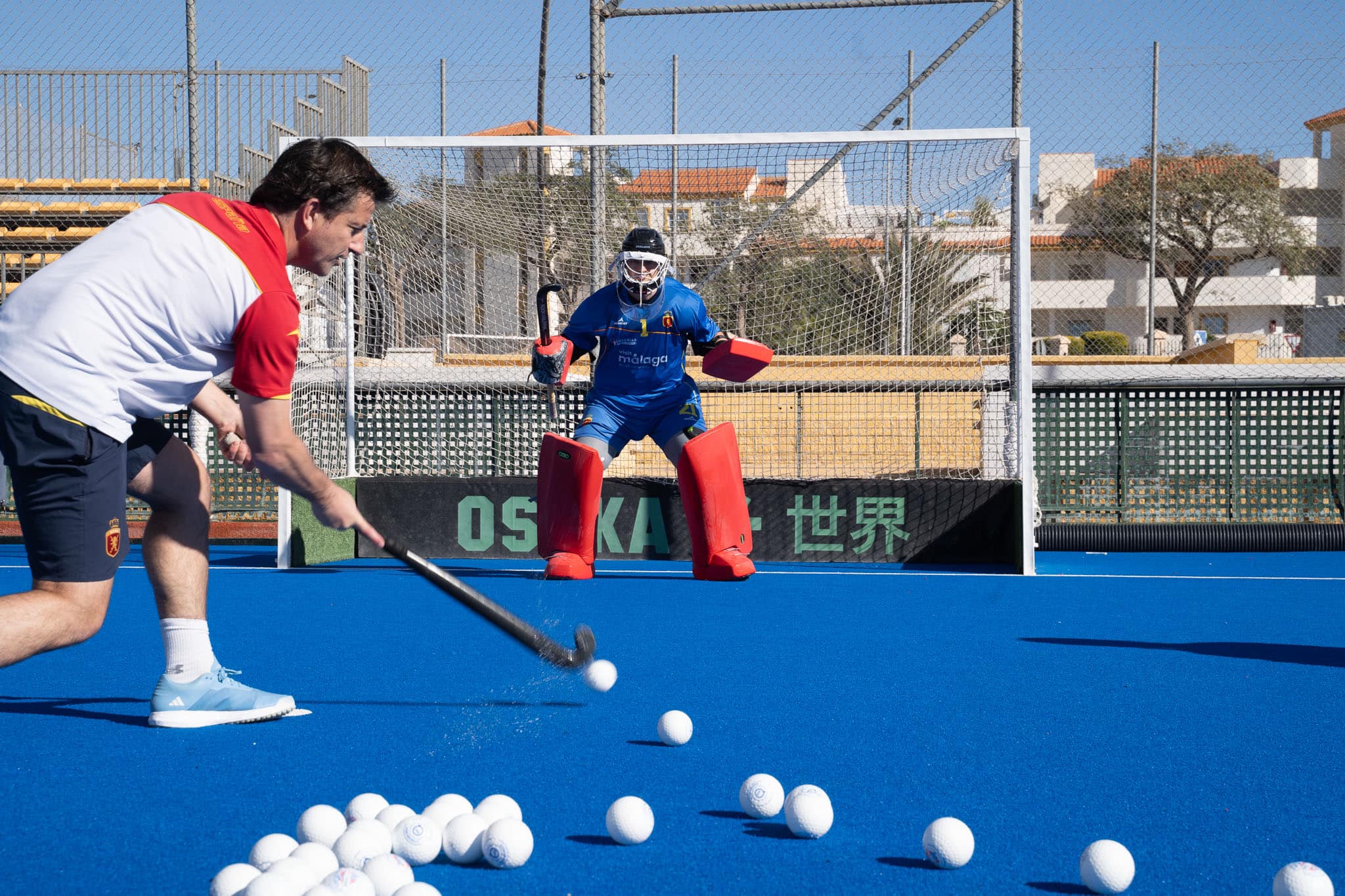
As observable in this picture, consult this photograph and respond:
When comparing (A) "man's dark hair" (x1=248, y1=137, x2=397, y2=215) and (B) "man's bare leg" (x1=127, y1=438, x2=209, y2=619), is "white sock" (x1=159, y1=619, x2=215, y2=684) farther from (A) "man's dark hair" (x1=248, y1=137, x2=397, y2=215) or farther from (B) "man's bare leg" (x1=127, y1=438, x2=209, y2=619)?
(A) "man's dark hair" (x1=248, y1=137, x2=397, y2=215)

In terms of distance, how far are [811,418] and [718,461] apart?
2.65m

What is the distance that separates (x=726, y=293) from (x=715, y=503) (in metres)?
2.58

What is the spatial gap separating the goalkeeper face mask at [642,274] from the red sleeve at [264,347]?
4.03 m

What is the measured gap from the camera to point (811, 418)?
365 inches

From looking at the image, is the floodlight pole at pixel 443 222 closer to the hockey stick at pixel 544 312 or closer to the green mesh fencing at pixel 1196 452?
the hockey stick at pixel 544 312

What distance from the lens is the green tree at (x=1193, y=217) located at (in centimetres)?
1794

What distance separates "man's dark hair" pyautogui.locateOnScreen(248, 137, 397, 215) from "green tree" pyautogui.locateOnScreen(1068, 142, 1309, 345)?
44.6ft

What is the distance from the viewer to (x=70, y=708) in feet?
12.6

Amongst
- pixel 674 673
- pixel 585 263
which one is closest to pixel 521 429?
pixel 585 263

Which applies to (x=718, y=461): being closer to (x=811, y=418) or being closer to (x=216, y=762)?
(x=811, y=418)

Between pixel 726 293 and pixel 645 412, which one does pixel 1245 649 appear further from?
pixel 726 293

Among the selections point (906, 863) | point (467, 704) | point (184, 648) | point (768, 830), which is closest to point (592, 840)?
point (768, 830)

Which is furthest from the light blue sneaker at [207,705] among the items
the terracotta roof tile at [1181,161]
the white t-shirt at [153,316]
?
the terracotta roof tile at [1181,161]

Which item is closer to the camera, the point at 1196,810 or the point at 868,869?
the point at 868,869
